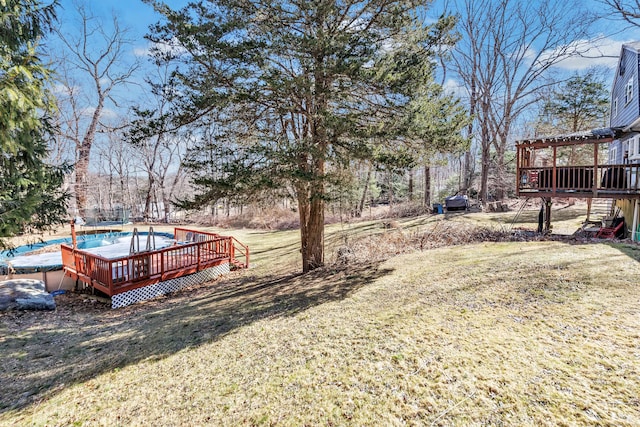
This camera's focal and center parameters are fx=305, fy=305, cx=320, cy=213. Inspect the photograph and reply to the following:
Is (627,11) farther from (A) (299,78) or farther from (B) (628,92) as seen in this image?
(A) (299,78)

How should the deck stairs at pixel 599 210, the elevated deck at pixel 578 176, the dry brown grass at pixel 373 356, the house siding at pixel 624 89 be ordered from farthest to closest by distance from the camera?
the deck stairs at pixel 599 210 < the house siding at pixel 624 89 < the elevated deck at pixel 578 176 < the dry brown grass at pixel 373 356

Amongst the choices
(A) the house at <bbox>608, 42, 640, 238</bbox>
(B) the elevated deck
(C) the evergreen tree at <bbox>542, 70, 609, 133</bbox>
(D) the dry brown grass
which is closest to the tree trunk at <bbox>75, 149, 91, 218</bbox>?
(D) the dry brown grass

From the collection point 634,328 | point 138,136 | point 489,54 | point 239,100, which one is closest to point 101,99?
point 138,136

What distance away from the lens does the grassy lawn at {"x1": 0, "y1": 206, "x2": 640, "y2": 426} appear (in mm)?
2756

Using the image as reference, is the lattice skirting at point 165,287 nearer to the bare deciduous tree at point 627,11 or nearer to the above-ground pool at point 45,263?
the above-ground pool at point 45,263

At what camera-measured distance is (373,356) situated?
3627mm

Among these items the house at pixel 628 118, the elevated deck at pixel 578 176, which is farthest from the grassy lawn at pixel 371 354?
the house at pixel 628 118

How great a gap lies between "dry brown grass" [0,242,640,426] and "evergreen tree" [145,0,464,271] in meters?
2.85

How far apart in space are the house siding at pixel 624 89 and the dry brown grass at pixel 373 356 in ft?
23.2

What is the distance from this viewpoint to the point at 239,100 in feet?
22.1

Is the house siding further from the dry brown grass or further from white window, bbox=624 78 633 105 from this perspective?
the dry brown grass

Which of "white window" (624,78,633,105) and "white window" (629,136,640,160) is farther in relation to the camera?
"white window" (624,78,633,105)

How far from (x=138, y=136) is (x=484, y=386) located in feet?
26.5

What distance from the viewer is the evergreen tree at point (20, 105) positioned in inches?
145
